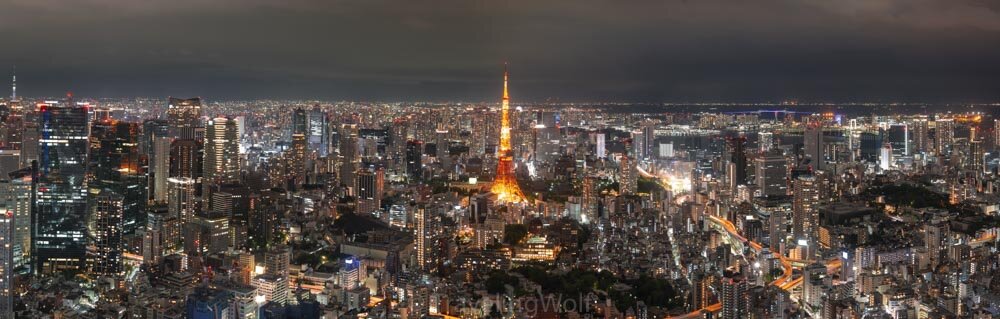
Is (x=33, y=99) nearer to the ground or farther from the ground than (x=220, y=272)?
farther from the ground

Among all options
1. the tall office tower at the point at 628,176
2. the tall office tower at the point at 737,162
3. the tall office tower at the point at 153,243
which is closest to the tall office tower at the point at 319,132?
the tall office tower at the point at 628,176

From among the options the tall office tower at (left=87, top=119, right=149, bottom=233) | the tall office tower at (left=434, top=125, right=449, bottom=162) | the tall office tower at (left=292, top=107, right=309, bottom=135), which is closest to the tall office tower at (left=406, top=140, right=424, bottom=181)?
the tall office tower at (left=434, top=125, right=449, bottom=162)

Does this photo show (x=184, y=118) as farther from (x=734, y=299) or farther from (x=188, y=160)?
(x=734, y=299)

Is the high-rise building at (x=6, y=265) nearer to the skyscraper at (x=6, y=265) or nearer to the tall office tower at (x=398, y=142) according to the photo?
the skyscraper at (x=6, y=265)

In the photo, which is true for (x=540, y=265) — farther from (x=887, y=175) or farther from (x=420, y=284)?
(x=887, y=175)

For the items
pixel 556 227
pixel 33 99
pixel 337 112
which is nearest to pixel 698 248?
pixel 556 227

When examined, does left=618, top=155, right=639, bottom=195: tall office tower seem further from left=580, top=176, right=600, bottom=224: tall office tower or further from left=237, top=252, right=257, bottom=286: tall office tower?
left=237, top=252, right=257, bottom=286: tall office tower
